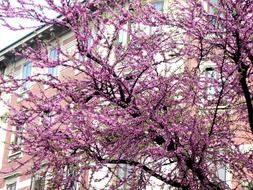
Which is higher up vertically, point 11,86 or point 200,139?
point 11,86

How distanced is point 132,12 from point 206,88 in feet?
6.94

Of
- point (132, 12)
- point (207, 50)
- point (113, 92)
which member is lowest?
point (113, 92)

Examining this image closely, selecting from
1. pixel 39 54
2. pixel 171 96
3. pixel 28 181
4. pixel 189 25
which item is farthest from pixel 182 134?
pixel 28 181

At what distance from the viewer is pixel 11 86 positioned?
35.2 feet

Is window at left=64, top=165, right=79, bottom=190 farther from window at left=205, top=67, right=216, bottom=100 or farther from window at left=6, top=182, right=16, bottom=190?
window at left=6, top=182, right=16, bottom=190

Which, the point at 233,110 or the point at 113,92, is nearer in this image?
the point at 113,92

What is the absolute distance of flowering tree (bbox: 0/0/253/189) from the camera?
10.2 m

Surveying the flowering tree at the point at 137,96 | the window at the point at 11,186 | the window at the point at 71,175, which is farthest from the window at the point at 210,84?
the window at the point at 11,186

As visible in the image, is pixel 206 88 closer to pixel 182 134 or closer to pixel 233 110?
pixel 233 110

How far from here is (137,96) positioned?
427 inches

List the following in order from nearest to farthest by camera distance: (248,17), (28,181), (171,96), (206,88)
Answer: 1. (248,17)
2. (171,96)
3. (206,88)
4. (28,181)

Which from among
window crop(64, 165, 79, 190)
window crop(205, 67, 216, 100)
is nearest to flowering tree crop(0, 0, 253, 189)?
window crop(64, 165, 79, 190)

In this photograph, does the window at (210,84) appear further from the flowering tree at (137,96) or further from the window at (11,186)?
the window at (11,186)

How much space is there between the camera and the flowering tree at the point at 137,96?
10195 mm
